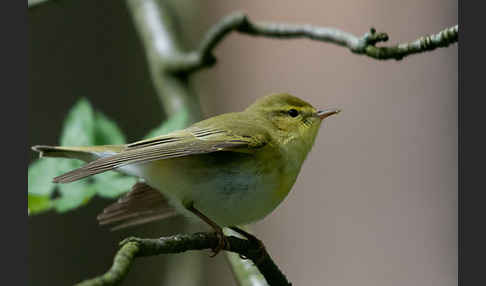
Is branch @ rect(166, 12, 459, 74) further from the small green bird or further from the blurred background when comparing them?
the blurred background

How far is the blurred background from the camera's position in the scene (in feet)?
10.2

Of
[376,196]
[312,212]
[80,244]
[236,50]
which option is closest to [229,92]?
[236,50]

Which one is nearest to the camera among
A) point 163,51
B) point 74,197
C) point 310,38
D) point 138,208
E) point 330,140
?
point 74,197

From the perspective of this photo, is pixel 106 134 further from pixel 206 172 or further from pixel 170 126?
pixel 206 172

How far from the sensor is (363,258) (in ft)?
11.3

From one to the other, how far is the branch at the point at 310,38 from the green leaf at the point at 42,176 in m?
0.93

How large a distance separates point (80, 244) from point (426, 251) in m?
2.00

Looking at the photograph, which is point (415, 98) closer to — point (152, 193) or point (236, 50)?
point (236, 50)

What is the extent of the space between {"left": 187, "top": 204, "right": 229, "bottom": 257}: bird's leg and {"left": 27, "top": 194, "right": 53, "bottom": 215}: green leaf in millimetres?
388

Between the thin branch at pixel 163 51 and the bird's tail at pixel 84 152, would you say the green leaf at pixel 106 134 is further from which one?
the thin branch at pixel 163 51

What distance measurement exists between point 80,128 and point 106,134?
0.10 meters

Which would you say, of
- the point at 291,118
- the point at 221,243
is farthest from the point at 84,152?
the point at 291,118

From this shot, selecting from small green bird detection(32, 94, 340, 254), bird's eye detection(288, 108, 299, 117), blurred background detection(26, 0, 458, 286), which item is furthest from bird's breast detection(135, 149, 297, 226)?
blurred background detection(26, 0, 458, 286)

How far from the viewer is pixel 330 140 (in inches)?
152
